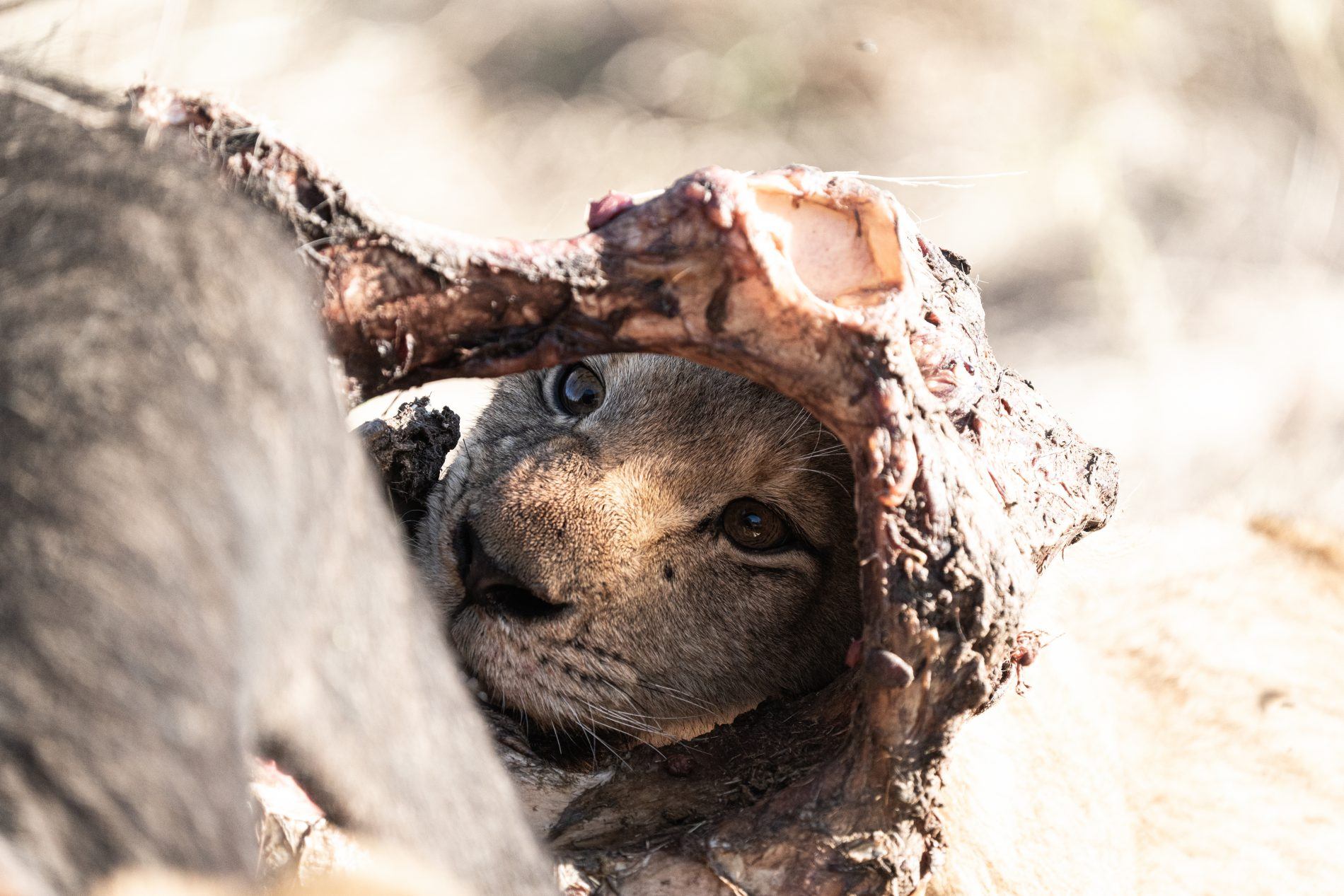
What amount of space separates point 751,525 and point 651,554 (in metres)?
0.32

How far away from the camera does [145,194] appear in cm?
163

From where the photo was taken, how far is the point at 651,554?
313 centimetres

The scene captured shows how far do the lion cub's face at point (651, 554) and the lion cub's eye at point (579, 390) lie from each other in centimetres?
6

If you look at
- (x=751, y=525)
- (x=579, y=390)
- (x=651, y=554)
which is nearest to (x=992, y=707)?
(x=751, y=525)

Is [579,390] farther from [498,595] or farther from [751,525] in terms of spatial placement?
[498,595]

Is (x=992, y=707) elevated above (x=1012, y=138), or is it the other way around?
(x=992, y=707)

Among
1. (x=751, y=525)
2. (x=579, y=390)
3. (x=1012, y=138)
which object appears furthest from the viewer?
(x=1012, y=138)

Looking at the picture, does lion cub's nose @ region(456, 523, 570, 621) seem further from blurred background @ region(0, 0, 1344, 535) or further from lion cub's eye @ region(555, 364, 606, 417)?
blurred background @ region(0, 0, 1344, 535)

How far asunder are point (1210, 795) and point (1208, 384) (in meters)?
3.99

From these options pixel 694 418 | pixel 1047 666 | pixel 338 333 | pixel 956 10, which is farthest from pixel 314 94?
pixel 338 333

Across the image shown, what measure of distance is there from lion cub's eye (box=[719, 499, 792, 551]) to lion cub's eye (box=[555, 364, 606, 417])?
1.54ft

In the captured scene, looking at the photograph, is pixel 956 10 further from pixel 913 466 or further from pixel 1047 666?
pixel 913 466

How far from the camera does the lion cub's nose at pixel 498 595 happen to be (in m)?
2.99

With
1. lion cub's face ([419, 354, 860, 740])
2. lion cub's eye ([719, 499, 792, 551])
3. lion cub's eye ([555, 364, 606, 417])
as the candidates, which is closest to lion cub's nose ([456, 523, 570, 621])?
lion cub's face ([419, 354, 860, 740])
